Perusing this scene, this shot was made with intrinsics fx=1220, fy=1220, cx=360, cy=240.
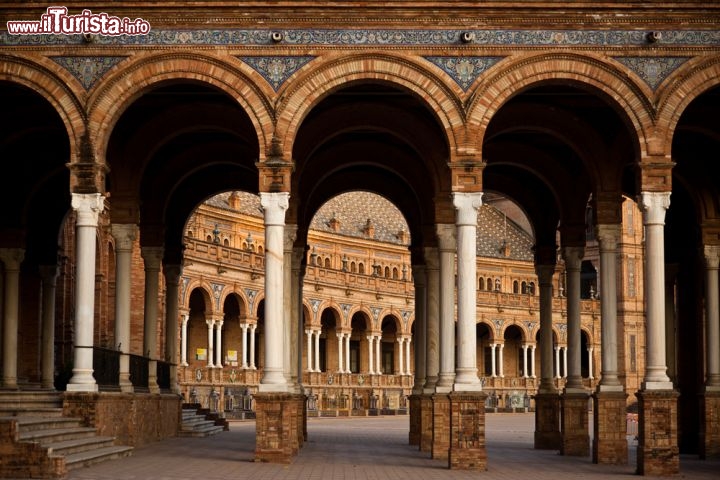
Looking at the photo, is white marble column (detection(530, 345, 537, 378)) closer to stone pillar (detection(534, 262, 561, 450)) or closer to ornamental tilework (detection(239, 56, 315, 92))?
stone pillar (detection(534, 262, 561, 450))

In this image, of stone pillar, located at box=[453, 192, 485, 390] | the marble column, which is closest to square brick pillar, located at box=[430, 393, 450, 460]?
the marble column

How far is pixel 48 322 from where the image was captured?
100 ft

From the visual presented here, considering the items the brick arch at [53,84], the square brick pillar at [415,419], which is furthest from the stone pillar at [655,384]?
the brick arch at [53,84]

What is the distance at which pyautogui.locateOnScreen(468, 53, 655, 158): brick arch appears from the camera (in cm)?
2255

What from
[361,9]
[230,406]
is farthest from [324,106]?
[230,406]

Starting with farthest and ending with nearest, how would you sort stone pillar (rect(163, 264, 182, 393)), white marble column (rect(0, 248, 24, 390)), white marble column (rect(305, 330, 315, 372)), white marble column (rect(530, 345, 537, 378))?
1. white marble column (rect(530, 345, 537, 378))
2. white marble column (rect(305, 330, 315, 372))
3. stone pillar (rect(163, 264, 182, 393))
4. white marble column (rect(0, 248, 24, 390))

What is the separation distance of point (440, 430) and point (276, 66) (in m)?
8.16

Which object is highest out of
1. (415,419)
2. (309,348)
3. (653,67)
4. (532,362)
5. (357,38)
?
(357,38)

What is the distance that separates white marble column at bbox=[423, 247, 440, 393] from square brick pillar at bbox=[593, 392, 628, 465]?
14.6 ft

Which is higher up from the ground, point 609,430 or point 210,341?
point 210,341

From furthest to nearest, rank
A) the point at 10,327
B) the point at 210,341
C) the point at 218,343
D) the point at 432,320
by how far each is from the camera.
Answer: the point at 218,343 < the point at 210,341 < the point at 432,320 < the point at 10,327

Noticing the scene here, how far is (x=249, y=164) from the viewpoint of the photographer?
30453 millimetres

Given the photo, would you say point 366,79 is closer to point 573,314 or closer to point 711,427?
point 573,314

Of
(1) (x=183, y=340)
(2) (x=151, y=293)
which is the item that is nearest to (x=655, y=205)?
(2) (x=151, y=293)
